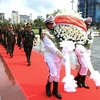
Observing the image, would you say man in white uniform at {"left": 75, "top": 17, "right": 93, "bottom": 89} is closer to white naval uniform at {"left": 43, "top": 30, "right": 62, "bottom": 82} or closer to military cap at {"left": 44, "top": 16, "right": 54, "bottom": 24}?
white naval uniform at {"left": 43, "top": 30, "right": 62, "bottom": 82}

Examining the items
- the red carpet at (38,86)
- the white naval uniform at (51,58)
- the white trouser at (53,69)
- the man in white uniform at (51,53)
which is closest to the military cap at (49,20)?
the man in white uniform at (51,53)

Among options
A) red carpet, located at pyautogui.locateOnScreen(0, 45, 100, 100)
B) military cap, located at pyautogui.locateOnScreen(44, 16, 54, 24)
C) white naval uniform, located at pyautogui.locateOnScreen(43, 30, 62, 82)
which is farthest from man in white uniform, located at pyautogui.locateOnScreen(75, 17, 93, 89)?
military cap, located at pyautogui.locateOnScreen(44, 16, 54, 24)

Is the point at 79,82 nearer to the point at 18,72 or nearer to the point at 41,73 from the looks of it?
the point at 41,73

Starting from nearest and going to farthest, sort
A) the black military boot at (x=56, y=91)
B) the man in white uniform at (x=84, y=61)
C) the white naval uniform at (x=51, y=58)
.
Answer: the white naval uniform at (x=51, y=58) → the black military boot at (x=56, y=91) → the man in white uniform at (x=84, y=61)

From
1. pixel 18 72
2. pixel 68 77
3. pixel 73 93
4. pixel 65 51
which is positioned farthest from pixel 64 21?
pixel 18 72

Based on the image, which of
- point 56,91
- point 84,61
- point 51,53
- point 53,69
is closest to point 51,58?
point 51,53

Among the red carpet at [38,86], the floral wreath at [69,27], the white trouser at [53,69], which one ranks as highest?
the floral wreath at [69,27]

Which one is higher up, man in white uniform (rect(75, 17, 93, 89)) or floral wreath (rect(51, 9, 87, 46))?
floral wreath (rect(51, 9, 87, 46))

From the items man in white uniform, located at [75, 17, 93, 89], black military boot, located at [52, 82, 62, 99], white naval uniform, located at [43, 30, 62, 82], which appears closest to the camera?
white naval uniform, located at [43, 30, 62, 82]

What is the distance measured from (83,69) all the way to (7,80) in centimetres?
231

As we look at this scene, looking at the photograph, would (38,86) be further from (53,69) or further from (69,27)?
(69,27)

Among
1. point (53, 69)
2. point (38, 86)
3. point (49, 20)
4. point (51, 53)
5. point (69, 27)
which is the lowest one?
point (38, 86)

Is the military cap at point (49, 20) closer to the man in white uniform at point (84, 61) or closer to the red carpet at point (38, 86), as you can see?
the man in white uniform at point (84, 61)

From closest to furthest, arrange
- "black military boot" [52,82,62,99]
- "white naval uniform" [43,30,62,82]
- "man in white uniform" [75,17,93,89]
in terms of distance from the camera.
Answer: "white naval uniform" [43,30,62,82] < "black military boot" [52,82,62,99] < "man in white uniform" [75,17,93,89]
